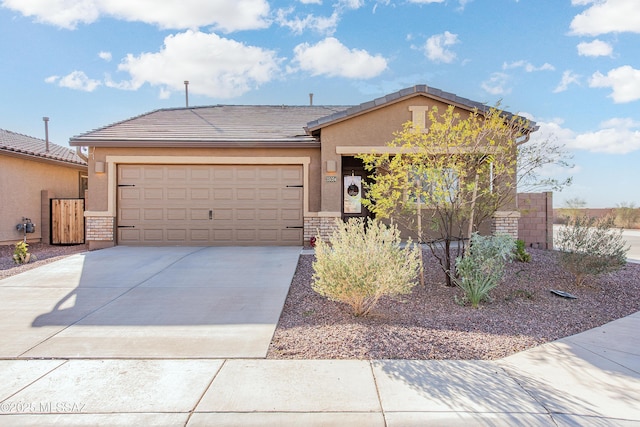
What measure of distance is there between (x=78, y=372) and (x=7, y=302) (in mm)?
3580

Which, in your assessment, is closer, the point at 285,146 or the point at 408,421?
the point at 408,421

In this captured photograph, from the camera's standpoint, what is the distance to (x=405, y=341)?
4.75 meters

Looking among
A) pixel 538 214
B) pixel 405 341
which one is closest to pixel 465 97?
pixel 538 214

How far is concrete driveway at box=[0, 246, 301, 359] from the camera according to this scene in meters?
4.75

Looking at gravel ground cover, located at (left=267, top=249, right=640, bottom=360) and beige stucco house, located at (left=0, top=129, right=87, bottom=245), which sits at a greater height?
beige stucco house, located at (left=0, top=129, right=87, bottom=245)

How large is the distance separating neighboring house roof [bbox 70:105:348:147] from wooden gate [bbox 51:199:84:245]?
3.52 metres

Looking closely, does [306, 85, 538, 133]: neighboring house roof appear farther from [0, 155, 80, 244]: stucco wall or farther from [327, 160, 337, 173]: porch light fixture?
[0, 155, 80, 244]: stucco wall

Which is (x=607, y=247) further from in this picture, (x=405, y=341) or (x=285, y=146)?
(x=285, y=146)

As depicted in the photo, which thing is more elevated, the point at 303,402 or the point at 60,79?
the point at 60,79

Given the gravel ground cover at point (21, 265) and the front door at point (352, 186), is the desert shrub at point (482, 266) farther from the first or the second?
the gravel ground cover at point (21, 265)

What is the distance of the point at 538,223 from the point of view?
11867 millimetres

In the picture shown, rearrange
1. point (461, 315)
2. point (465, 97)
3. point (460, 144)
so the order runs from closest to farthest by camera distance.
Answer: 1. point (461, 315)
2. point (460, 144)
3. point (465, 97)

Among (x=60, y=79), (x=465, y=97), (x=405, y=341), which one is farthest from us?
(x=60, y=79)

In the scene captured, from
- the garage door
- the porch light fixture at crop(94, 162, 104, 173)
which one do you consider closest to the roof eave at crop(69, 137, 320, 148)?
the porch light fixture at crop(94, 162, 104, 173)
